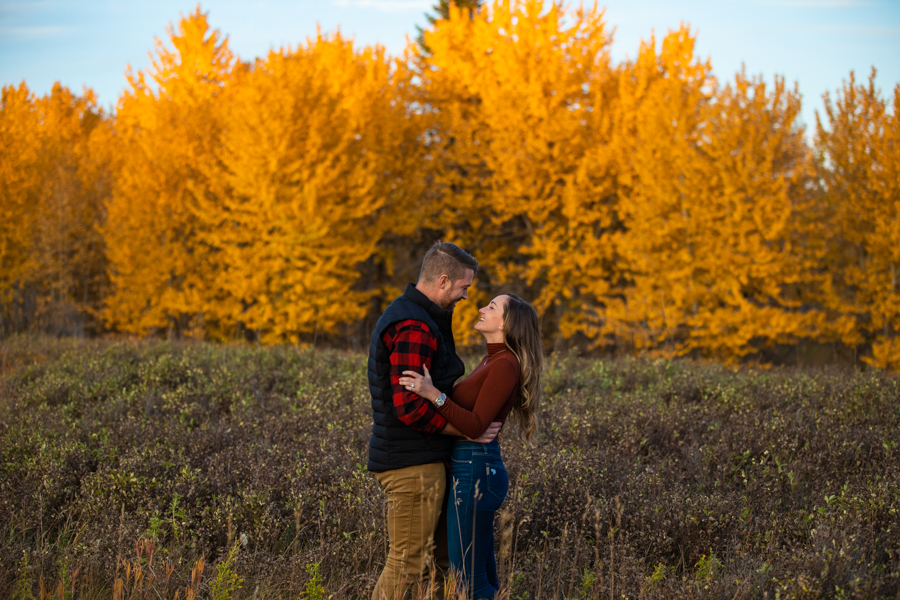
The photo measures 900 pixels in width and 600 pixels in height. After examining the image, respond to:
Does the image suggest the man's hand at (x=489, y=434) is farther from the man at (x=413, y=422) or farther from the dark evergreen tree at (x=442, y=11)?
the dark evergreen tree at (x=442, y=11)

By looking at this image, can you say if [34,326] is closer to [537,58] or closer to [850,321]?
[537,58]

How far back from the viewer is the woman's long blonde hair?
10.2ft

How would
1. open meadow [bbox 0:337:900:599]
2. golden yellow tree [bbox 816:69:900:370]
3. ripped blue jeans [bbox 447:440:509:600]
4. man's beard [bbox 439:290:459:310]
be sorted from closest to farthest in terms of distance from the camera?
ripped blue jeans [bbox 447:440:509:600], man's beard [bbox 439:290:459:310], open meadow [bbox 0:337:900:599], golden yellow tree [bbox 816:69:900:370]

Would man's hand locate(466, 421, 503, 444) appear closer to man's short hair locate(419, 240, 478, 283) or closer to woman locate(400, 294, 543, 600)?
woman locate(400, 294, 543, 600)

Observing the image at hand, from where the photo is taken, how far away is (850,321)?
15539 millimetres

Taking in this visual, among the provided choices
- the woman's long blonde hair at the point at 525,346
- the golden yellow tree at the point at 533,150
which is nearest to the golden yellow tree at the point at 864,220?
the golden yellow tree at the point at 533,150

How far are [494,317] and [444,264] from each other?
0.38m

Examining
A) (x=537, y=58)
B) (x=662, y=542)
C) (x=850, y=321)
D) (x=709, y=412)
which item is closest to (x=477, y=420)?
(x=662, y=542)

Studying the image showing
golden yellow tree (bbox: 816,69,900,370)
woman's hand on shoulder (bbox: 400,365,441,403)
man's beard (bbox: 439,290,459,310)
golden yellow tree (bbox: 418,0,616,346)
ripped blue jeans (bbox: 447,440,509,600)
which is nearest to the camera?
woman's hand on shoulder (bbox: 400,365,441,403)

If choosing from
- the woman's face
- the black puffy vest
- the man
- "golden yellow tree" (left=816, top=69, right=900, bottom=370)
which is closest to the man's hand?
the man

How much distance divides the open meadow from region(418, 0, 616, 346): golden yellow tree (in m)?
11.3

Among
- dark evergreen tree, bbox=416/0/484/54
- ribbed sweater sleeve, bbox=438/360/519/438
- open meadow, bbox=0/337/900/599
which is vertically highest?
dark evergreen tree, bbox=416/0/484/54

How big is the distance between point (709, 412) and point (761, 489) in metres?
1.96

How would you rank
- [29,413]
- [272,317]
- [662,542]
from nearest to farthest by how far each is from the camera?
[662,542] < [29,413] < [272,317]
